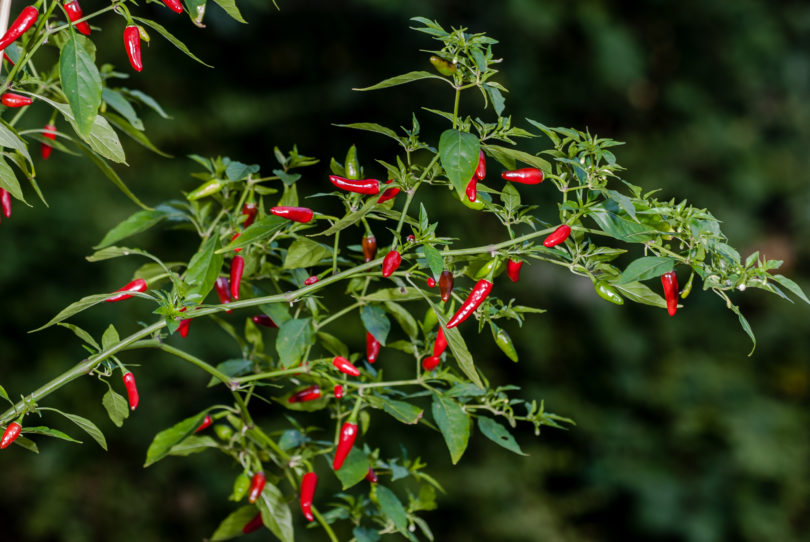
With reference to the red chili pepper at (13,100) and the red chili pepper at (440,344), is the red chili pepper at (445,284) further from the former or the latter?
the red chili pepper at (13,100)

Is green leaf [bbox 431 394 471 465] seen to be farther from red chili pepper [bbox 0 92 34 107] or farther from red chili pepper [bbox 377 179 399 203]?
red chili pepper [bbox 0 92 34 107]

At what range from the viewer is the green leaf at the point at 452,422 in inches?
21.7

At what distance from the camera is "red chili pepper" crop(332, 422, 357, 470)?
0.58 metres

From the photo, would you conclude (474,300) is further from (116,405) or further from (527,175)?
(116,405)

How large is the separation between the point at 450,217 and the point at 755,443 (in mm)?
1376

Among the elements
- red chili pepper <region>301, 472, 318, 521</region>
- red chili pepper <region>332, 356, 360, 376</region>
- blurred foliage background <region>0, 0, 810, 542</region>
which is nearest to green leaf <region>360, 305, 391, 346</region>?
red chili pepper <region>332, 356, 360, 376</region>

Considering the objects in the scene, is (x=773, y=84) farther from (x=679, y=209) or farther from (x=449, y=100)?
(x=679, y=209)

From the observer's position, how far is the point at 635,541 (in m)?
3.05

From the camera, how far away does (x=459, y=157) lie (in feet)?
1.43

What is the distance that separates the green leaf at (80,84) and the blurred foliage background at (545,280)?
1.73m

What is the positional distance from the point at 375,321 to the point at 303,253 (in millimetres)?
73

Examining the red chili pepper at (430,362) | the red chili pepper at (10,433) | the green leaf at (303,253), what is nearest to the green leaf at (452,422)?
the red chili pepper at (430,362)

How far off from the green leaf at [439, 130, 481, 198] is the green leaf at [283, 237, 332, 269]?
146 millimetres

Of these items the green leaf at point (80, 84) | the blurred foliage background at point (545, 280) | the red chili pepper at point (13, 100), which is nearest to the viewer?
the green leaf at point (80, 84)
